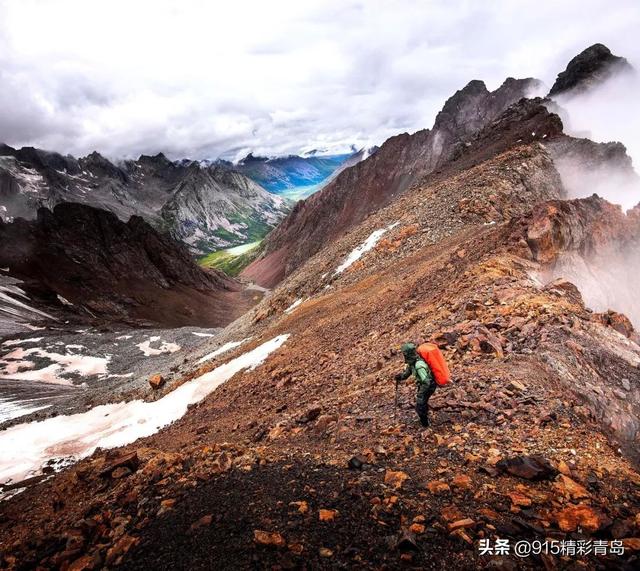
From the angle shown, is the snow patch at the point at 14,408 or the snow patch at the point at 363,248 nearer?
the snow patch at the point at 14,408

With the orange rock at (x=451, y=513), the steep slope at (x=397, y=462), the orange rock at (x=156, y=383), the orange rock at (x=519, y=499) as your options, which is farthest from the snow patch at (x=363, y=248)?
the orange rock at (x=451, y=513)

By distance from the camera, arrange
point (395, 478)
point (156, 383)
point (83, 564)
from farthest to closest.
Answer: point (156, 383) → point (395, 478) → point (83, 564)

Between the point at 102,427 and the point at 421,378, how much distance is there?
86.6 feet

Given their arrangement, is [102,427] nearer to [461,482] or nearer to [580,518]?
[461,482]

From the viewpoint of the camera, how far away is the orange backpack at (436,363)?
10625 mm

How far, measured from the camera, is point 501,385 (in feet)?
38.3

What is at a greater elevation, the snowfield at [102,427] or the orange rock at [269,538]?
the orange rock at [269,538]

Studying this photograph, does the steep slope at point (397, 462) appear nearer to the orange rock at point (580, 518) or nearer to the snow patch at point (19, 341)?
the orange rock at point (580, 518)

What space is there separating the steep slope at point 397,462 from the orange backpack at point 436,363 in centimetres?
133

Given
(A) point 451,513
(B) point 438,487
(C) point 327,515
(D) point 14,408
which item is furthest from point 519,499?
(D) point 14,408

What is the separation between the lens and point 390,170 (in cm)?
15888

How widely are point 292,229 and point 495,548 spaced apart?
193 metres

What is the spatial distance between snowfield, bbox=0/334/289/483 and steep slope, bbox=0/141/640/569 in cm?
489

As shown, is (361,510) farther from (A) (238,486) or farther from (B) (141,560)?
(B) (141,560)
